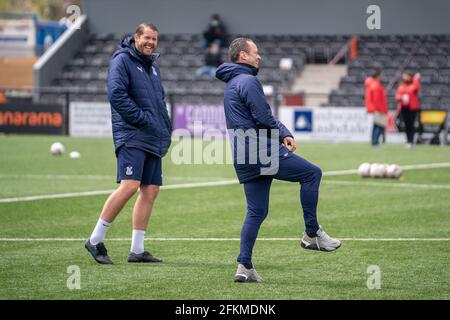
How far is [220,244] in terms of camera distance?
11.5 m

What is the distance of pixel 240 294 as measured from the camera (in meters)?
8.37

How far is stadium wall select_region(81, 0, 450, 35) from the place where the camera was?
4172 cm

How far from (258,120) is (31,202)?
7.31 metres

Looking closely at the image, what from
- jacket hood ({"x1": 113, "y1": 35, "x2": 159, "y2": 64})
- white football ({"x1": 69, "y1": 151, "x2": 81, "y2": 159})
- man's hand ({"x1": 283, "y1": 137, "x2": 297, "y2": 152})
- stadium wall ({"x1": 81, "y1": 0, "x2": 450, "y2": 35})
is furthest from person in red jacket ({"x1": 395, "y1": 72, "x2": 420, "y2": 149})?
man's hand ({"x1": 283, "y1": 137, "x2": 297, "y2": 152})

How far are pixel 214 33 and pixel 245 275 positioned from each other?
34.3m

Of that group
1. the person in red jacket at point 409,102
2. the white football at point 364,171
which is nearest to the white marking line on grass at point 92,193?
the white football at point 364,171

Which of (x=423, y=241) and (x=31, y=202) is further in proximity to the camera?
(x=31, y=202)

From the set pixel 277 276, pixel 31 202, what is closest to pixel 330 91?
pixel 31 202

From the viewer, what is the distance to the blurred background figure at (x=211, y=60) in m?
41.8

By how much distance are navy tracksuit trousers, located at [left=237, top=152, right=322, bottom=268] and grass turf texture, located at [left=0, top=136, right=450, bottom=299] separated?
370mm

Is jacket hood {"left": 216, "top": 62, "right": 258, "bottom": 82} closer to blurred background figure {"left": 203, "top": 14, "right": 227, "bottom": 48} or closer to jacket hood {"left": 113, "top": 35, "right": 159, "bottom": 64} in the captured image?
jacket hood {"left": 113, "top": 35, "right": 159, "bottom": 64}

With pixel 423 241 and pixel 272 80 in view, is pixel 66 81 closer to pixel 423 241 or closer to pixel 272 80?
pixel 272 80
